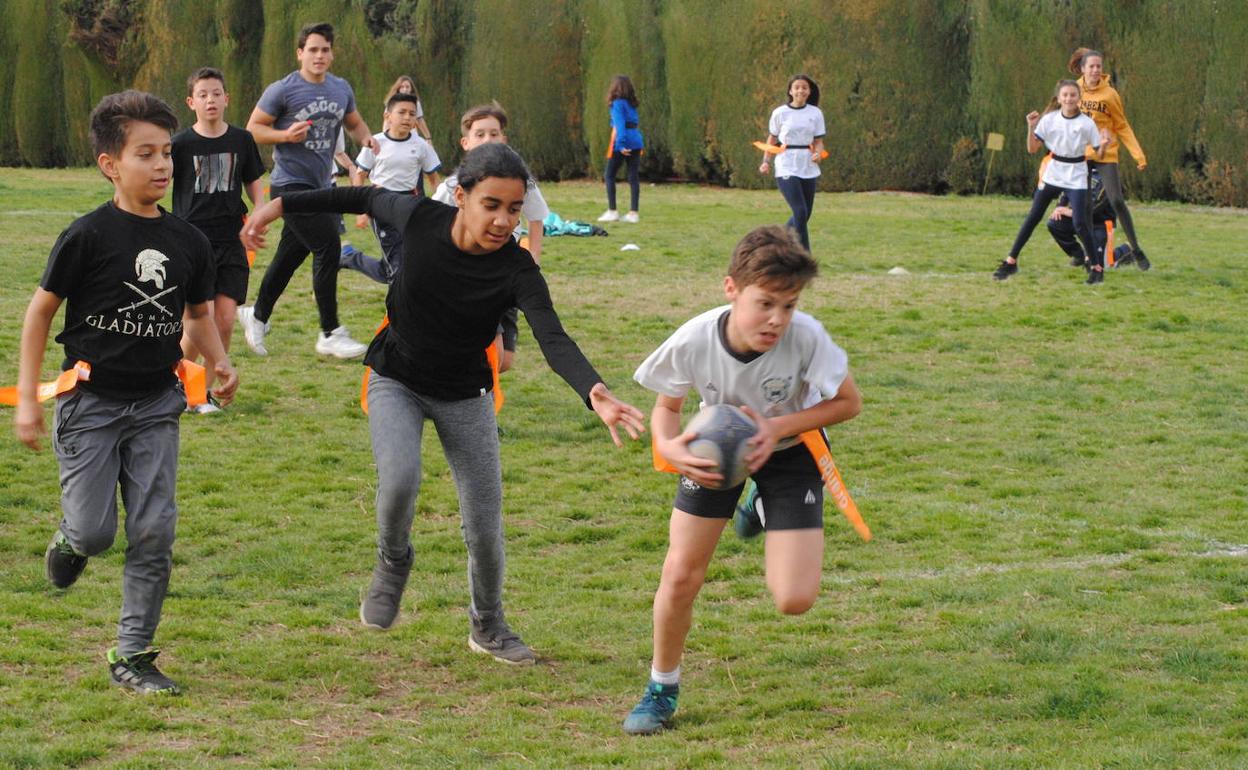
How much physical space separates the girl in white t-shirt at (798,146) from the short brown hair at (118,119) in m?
11.4

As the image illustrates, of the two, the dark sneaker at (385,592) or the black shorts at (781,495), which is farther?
the dark sneaker at (385,592)

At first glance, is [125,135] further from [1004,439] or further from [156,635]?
[1004,439]

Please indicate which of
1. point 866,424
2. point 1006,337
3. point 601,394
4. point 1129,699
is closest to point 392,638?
point 601,394

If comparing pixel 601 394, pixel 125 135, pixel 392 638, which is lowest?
pixel 392 638

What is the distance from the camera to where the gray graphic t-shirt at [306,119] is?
35.2 ft

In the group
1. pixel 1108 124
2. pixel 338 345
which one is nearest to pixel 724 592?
pixel 338 345

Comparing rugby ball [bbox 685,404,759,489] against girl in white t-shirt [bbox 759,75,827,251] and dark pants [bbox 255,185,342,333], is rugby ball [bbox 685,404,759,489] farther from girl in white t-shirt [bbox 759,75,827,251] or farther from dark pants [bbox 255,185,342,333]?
girl in white t-shirt [bbox 759,75,827,251]

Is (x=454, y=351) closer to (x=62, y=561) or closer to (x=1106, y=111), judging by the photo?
(x=62, y=561)

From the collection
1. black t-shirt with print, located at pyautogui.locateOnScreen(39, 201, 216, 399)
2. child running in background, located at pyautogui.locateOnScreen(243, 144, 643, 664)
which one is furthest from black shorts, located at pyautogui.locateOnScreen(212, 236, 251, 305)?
black t-shirt with print, located at pyautogui.locateOnScreen(39, 201, 216, 399)

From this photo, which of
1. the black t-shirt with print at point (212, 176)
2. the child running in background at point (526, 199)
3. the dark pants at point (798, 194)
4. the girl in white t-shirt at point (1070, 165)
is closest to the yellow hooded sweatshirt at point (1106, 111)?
the girl in white t-shirt at point (1070, 165)

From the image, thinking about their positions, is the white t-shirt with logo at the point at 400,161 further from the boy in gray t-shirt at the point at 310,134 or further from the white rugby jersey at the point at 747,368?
the white rugby jersey at the point at 747,368

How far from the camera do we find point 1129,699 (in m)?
5.20

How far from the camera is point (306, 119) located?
10750 mm

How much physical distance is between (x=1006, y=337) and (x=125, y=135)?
28.8 feet
